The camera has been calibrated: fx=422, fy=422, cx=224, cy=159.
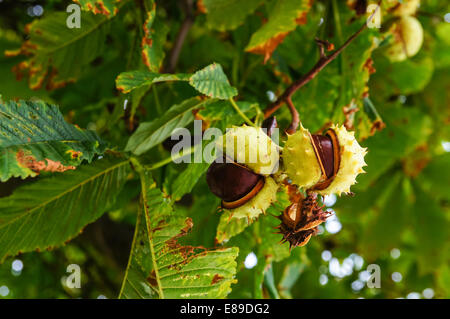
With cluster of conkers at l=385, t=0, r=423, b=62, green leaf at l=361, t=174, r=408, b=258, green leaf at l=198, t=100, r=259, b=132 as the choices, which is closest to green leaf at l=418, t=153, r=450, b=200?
green leaf at l=361, t=174, r=408, b=258

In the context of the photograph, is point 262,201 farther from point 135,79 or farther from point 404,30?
point 404,30

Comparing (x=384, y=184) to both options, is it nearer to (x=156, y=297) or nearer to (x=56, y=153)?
(x=156, y=297)

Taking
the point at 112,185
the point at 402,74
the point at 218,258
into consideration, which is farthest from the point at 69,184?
the point at 402,74

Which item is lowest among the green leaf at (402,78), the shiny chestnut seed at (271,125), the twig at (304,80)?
the shiny chestnut seed at (271,125)

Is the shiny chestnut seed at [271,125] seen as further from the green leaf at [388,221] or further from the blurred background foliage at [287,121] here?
the green leaf at [388,221]

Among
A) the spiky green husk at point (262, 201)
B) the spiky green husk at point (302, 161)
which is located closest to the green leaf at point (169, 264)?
the spiky green husk at point (262, 201)

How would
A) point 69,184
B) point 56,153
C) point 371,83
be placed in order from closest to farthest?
point 56,153 → point 69,184 → point 371,83
